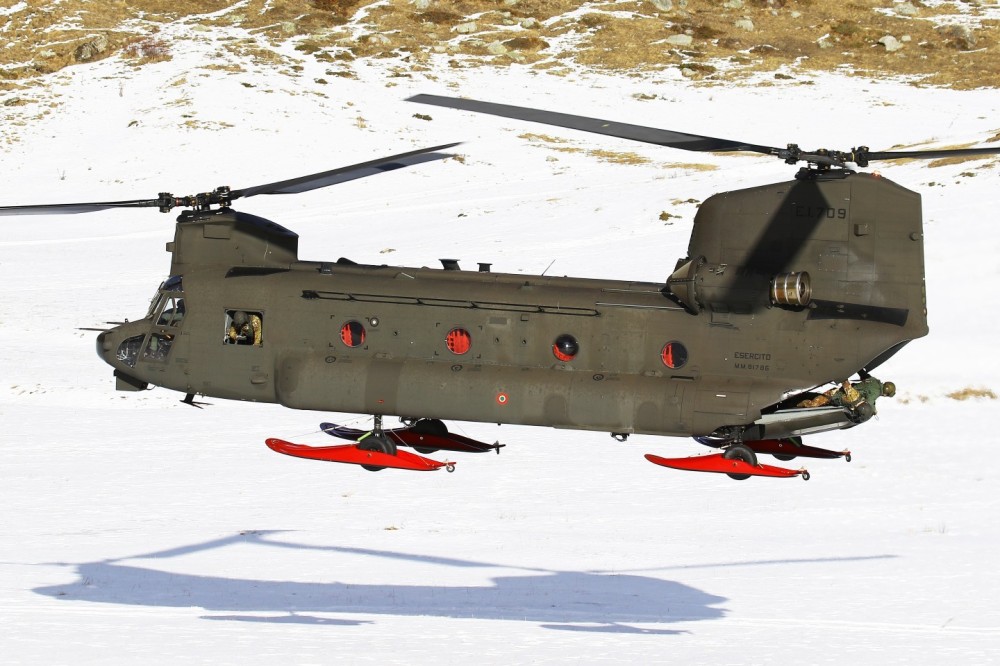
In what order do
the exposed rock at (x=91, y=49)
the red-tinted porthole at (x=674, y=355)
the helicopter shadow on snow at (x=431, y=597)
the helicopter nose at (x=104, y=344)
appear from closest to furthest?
the red-tinted porthole at (x=674, y=355) < the helicopter nose at (x=104, y=344) < the helicopter shadow on snow at (x=431, y=597) < the exposed rock at (x=91, y=49)

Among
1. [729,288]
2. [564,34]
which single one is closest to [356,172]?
[729,288]

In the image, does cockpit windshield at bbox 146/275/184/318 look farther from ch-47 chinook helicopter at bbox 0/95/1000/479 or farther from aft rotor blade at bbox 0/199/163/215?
aft rotor blade at bbox 0/199/163/215

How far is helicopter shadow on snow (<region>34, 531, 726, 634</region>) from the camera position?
19875 millimetres

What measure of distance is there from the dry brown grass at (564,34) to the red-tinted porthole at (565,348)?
46.7m

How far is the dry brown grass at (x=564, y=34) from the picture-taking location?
63688mm

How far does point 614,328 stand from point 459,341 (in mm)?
2016

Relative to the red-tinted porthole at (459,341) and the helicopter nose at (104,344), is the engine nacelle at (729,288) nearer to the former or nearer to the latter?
the red-tinted porthole at (459,341)

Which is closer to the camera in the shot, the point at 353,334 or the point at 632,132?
the point at 632,132

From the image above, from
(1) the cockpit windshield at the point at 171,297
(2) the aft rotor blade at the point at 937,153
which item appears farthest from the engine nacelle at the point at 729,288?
(1) the cockpit windshield at the point at 171,297

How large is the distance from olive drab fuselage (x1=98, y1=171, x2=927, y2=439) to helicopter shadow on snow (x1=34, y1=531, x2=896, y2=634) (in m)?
4.70

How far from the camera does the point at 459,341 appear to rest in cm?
1659

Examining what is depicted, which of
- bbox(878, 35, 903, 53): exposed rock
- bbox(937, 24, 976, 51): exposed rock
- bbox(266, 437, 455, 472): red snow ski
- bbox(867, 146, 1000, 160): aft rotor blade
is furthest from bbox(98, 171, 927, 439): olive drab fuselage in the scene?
bbox(937, 24, 976, 51): exposed rock

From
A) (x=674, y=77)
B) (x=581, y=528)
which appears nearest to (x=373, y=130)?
(x=674, y=77)

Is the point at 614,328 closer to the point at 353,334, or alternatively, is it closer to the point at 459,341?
the point at 459,341
